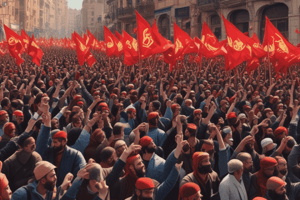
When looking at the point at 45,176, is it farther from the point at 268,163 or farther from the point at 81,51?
the point at 81,51

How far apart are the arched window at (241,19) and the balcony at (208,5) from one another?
174cm

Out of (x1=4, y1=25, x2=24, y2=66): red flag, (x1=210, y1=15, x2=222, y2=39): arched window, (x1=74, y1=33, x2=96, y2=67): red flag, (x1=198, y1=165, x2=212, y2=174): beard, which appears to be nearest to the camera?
(x1=198, y1=165, x2=212, y2=174): beard

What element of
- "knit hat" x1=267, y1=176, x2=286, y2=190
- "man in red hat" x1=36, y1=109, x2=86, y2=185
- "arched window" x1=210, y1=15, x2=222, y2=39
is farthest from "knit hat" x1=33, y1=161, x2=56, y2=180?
"arched window" x1=210, y1=15, x2=222, y2=39

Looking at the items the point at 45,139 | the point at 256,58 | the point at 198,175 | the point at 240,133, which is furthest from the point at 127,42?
the point at 198,175

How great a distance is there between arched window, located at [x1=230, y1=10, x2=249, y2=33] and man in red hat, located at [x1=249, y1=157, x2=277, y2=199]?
88.6ft

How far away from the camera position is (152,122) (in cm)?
521

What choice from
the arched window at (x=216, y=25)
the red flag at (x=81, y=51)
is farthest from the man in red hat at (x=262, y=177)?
the arched window at (x=216, y=25)

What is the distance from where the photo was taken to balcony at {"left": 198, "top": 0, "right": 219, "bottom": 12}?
30.6 m

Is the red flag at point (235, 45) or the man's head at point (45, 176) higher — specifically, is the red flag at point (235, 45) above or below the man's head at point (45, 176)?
above

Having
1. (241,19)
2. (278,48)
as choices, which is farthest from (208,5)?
(278,48)

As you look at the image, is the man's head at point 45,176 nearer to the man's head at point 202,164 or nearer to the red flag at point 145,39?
the man's head at point 202,164

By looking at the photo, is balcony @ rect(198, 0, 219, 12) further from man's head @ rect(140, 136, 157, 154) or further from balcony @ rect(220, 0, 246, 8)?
man's head @ rect(140, 136, 157, 154)

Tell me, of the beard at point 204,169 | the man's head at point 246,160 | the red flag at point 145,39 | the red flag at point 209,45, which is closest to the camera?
the beard at point 204,169

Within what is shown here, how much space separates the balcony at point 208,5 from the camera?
30641mm
